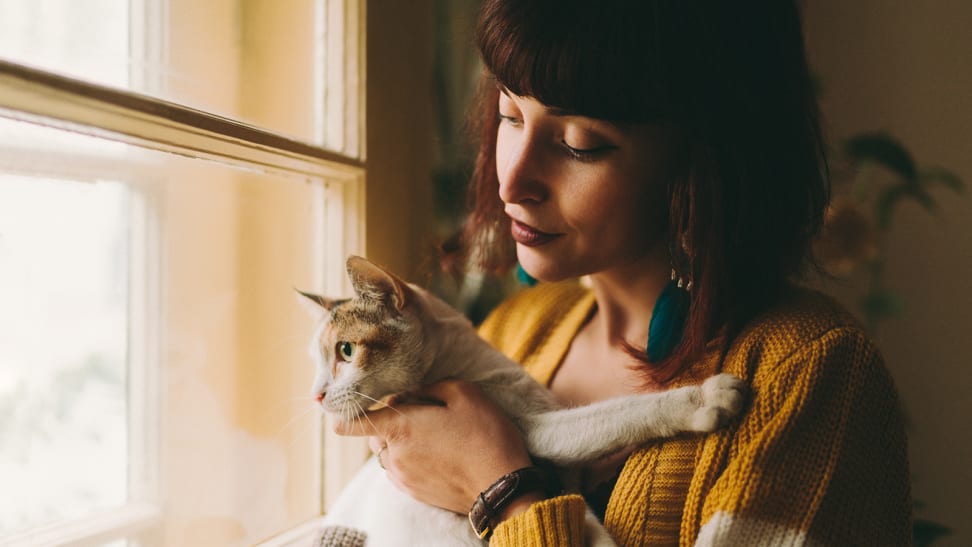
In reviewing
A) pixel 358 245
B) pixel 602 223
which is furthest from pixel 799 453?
pixel 358 245

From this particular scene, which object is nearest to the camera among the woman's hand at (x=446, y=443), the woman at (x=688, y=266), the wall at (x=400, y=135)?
the woman at (x=688, y=266)

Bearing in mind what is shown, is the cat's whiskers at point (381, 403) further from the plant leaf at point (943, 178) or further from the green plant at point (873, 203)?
the plant leaf at point (943, 178)

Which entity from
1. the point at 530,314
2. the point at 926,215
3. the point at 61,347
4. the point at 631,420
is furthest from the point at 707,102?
the point at 926,215

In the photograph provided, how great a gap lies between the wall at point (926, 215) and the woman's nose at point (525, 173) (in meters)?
1.04

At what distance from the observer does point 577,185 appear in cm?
80

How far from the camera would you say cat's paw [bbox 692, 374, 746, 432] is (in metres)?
0.74

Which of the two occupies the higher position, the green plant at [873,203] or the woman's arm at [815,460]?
the green plant at [873,203]

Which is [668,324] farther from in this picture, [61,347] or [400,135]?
[61,347]

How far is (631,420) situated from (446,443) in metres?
0.26

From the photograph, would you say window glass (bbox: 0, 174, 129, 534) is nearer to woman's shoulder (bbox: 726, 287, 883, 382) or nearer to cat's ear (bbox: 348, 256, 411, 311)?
cat's ear (bbox: 348, 256, 411, 311)

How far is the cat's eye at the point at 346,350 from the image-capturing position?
0.88 metres

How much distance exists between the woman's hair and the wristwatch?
0.79ft

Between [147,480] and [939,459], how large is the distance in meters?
1.68

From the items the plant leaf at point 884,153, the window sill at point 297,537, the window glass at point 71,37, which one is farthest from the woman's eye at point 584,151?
the plant leaf at point 884,153
